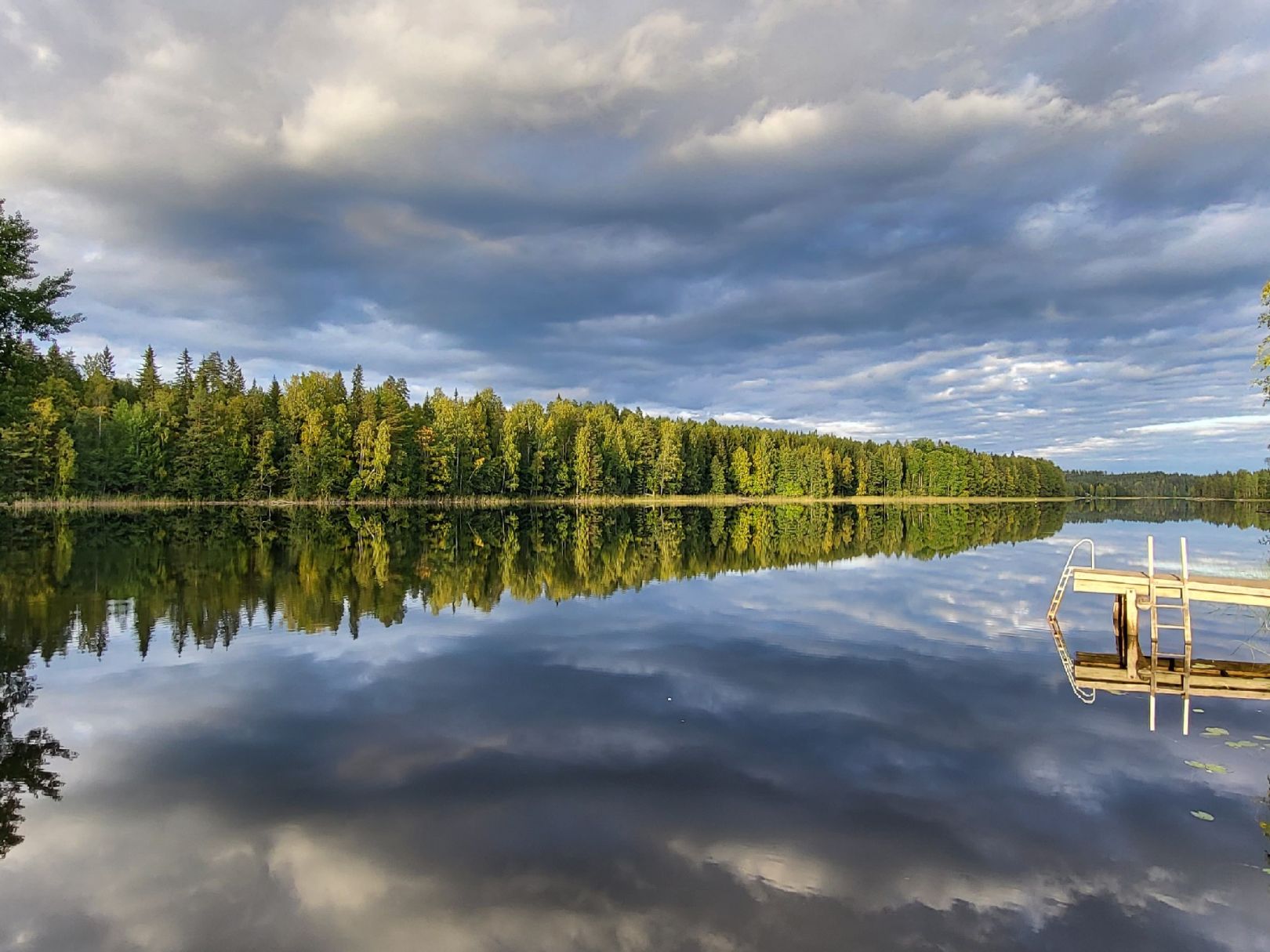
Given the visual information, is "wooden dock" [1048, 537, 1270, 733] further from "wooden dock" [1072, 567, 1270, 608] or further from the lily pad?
the lily pad

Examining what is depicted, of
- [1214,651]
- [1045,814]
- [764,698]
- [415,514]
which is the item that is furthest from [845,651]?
[415,514]

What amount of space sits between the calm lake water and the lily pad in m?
0.13

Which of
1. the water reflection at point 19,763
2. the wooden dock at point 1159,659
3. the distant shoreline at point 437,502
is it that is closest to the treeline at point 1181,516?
the distant shoreline at point 437,502

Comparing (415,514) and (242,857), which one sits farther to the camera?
(415,514)

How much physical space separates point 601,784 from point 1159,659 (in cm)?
1381

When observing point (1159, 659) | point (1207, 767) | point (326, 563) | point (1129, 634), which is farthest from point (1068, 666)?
point (326, 563)

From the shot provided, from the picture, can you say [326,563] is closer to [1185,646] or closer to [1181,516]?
[1185,646]

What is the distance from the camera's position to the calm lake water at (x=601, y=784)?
240 inches

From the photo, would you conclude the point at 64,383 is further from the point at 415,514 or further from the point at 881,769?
the point at 881,769

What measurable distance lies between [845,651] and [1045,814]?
760cm

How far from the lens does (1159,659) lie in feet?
51.9

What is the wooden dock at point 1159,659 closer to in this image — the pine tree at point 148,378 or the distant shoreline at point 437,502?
the distant shoreline at point 437,502

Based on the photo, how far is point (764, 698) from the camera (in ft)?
40.1

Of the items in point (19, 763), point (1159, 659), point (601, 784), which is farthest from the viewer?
point (1159, 659)
